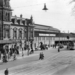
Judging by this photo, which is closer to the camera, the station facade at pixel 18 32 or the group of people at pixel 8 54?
the group of people at pixel 8 54

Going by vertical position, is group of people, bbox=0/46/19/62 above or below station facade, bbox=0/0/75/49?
below

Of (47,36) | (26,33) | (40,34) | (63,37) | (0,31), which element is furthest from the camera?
(63,37)

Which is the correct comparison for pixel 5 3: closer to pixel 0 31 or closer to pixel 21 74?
pixel 0 31

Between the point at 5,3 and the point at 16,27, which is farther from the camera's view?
the point at 16,27

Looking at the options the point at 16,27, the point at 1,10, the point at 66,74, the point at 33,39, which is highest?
the point at 1,10

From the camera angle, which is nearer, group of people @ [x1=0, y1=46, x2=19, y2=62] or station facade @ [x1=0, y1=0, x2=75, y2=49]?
group of people @ [x1=0, y1=46, x2=19, y2=62]

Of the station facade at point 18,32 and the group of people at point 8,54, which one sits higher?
the station facade at point 18,32

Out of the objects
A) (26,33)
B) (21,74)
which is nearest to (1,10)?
(26,33)

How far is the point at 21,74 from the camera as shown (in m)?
17.7

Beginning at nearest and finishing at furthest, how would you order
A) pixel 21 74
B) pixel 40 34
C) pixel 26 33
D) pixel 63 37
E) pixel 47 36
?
1. pixel 21 74
2. pixel 26 33
3. pixel 40 34
4. pixel 47 36
5. pixel 63 37

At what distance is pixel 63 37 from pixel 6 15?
4884 centimetres

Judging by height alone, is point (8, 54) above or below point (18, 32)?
below

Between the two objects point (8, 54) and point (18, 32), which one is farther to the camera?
point (18, 32)

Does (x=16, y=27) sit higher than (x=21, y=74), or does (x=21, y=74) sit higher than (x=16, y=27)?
(x=16, y=27)
